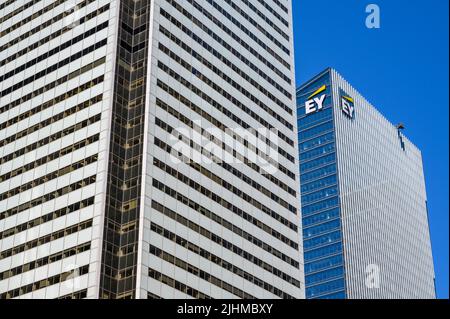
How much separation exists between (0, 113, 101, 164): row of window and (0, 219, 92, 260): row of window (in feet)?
62.8

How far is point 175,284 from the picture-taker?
5394 inches

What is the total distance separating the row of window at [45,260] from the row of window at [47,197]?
36.3 ft

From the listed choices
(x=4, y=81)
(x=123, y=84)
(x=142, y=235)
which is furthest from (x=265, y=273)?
(x=4, y=81)

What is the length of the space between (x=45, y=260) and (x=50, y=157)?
20401 mm

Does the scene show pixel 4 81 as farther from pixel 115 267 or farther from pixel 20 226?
pixel 115 267

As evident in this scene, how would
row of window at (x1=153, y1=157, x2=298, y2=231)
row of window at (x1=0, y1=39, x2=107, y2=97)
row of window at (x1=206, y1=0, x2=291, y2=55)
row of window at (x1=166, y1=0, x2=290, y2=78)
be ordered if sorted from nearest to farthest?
1. row of window at (x1=153, y1=157, x2=298, y2=231)
2. row of window at (x1=0, y1=39, x2=107, y2=97)
3. row of window at (x1=166, y1=0, x2=290, y2=78)
4. row of window at (x1=206, y1=0, x2=291, y2=55)

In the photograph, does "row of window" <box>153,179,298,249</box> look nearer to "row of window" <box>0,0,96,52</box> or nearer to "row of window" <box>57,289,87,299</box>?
"row of window" <box>57,289,87,299</box>

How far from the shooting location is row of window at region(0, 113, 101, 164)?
14662cm

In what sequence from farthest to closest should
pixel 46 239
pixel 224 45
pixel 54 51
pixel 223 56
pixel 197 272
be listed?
pixel 224 45
pixel 223 56
pixel 54 51
pixel 197 272
pixel 46 239

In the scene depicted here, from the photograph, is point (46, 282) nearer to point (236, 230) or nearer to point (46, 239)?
point (46, 239)

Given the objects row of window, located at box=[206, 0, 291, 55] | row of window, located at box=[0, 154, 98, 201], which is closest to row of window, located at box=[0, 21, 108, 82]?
row of window, located at box=[0, 154, 98, 201]

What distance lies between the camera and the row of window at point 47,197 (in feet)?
461

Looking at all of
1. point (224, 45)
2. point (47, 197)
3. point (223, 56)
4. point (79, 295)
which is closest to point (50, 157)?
point (47, 197)

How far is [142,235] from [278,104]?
60835 mm
